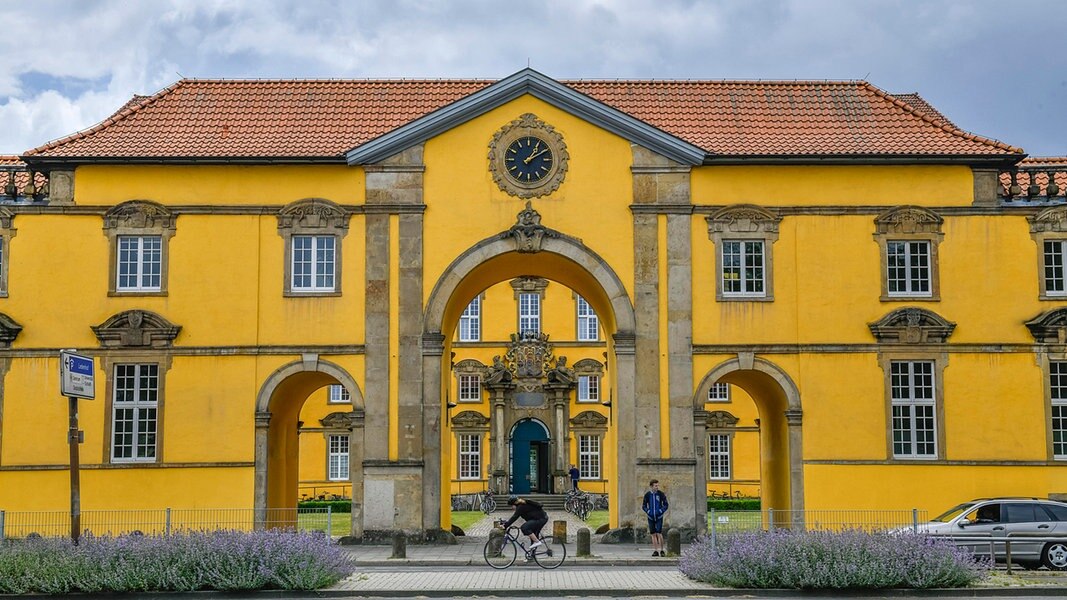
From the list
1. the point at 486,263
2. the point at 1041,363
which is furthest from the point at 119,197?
the point at 1041,363

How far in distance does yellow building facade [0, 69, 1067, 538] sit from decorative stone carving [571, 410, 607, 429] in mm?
25742

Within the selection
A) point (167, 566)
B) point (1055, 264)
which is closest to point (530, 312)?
point (1055, 264)

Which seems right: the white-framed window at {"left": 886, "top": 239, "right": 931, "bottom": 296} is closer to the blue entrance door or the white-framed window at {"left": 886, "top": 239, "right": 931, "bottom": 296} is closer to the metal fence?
the metal fence

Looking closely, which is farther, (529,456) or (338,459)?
(529,456)

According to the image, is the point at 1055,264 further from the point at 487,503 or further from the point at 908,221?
the point at 487,503

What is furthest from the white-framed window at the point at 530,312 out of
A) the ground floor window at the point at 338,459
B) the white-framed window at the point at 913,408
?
the white-framed window at the point at 913,408

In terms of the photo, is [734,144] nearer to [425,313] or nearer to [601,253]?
[601,253]

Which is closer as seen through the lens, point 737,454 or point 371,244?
point 371,244

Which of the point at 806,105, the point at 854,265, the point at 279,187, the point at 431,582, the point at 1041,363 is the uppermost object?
the point at 806,105

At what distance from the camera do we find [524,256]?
33.1 m

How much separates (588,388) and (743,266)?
2758 cm

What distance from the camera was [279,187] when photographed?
32188mm

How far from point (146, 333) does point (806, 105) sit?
1827 cm

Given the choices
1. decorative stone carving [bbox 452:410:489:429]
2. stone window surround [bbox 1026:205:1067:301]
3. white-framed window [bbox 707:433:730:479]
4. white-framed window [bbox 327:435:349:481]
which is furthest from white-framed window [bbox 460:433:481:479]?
stone window surround [bbox 1026:205:1067:301]
